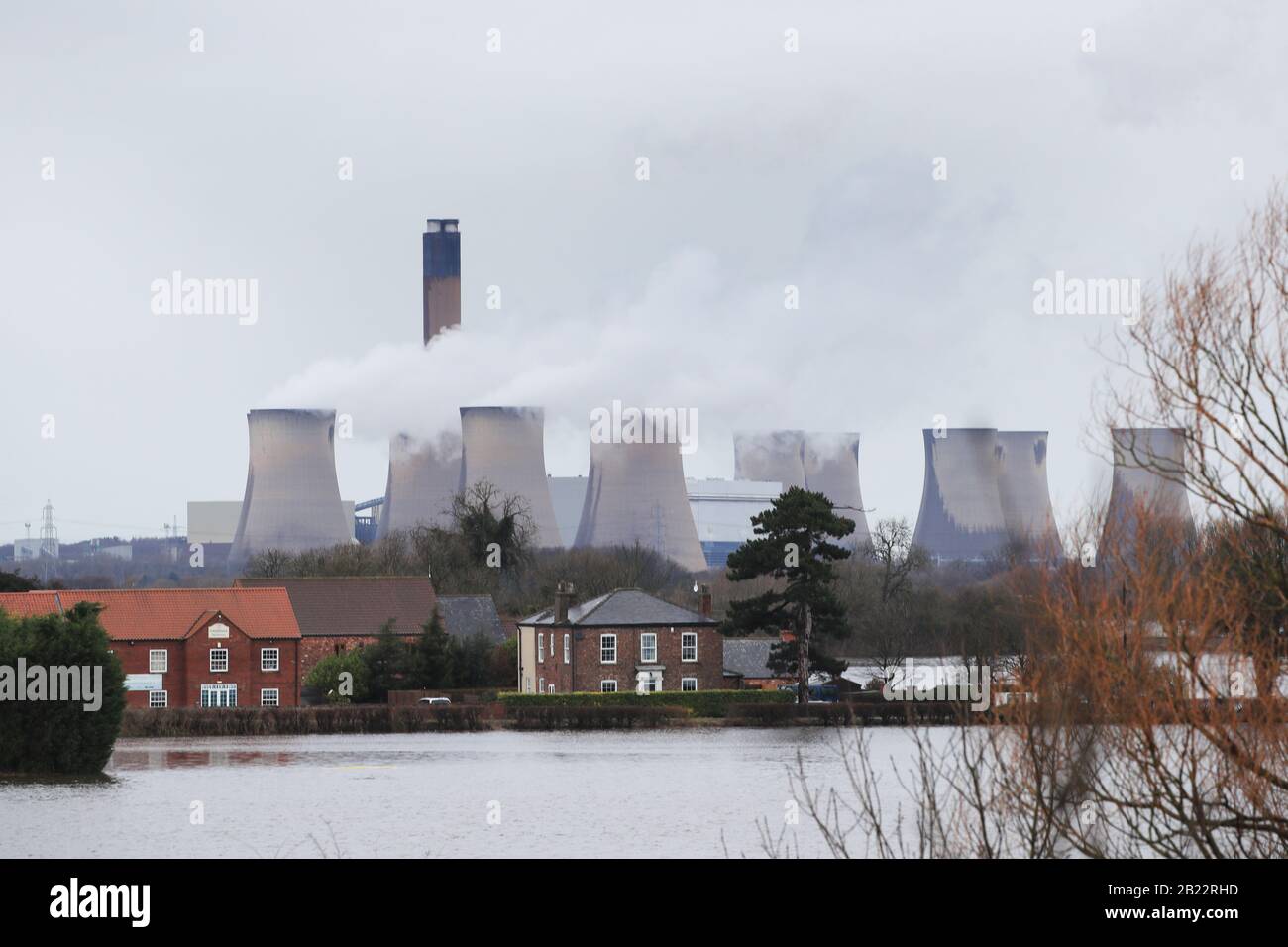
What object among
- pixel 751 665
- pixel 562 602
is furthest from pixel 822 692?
pixel 562 602

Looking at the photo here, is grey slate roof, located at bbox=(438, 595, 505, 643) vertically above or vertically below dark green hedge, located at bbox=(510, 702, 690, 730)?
above

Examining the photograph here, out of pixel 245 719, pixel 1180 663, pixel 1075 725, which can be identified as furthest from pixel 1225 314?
pixel 245 719

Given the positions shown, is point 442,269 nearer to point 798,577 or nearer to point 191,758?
point 798,577

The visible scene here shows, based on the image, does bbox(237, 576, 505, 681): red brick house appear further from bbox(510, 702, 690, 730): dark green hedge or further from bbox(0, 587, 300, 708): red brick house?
bbox(510, 702, 690, 730): dark green hedge

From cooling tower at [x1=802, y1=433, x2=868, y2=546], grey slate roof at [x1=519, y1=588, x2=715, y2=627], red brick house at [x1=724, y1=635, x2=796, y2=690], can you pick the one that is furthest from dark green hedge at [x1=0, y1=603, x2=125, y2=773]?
cooling tower at [x1=802, y1=433, x2=868, y2=546]

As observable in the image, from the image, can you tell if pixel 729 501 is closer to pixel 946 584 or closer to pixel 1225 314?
pixel 946 584
